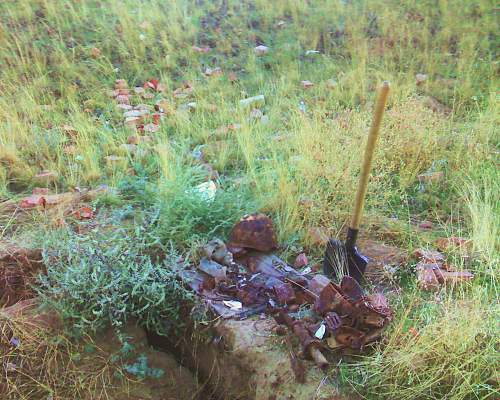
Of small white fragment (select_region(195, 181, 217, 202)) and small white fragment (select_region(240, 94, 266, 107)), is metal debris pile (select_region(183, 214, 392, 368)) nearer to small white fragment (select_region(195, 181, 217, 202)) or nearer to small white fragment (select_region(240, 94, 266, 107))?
small white fragment (select_region(195, 181, 217, 202))

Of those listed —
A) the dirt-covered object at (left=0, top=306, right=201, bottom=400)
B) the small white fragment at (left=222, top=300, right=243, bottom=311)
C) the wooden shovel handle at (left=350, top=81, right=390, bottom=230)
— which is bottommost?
the dirt-covered object at (left=0, top=306, right=201, bottom=400)

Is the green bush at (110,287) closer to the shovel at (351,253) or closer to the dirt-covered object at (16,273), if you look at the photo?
the dirt-covered object at (16,273)

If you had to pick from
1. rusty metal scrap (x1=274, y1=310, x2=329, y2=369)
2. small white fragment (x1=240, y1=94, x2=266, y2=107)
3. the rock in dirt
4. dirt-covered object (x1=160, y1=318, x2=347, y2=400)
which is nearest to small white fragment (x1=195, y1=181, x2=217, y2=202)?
dirt-covered object (x1=160, y1=318, x2=347, y2=400)

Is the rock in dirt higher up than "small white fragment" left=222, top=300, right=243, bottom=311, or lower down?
higher up

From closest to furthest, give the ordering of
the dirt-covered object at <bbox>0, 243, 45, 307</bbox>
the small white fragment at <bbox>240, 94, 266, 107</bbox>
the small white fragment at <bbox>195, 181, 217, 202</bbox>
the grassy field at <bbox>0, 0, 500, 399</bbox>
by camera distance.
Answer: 1. the grassy field at <bbox>0, 0, 500, 399</bbox>
2. the dirt-covered object at <bbox>0, 243, 45, 307</bbox>
3. the small white fragment at <bbox>195, 181, 217, 202</bbox>
4. the small white fragment at <bbox>240, 94, 266, 107</bbox>

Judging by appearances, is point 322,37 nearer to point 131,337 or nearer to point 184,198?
point 184,198

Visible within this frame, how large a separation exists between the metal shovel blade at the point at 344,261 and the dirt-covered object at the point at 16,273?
1.30 metres

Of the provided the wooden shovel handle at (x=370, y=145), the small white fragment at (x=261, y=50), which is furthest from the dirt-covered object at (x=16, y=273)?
the small white fragment at (x=261, y=50)

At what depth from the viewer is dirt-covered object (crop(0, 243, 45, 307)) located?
2393 millimetres

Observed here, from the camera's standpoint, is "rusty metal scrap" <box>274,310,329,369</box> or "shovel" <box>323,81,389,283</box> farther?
"shovel" <box>323,81,389,283</box>

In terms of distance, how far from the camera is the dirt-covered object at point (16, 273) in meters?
2.39

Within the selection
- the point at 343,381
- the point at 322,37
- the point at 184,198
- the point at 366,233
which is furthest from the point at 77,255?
the point at 322,37

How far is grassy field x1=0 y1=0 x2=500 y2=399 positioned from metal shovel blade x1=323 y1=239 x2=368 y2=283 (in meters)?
0.20

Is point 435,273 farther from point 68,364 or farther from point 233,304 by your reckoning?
point 68,364
